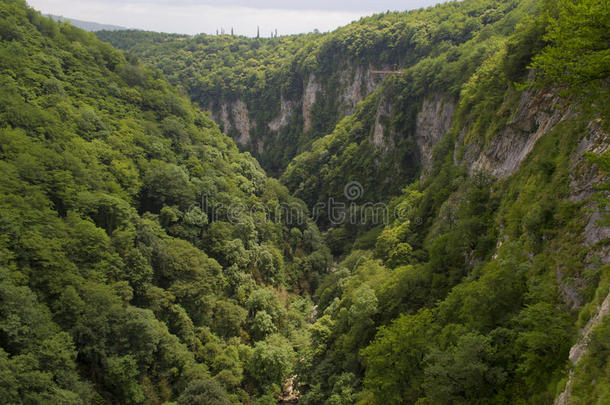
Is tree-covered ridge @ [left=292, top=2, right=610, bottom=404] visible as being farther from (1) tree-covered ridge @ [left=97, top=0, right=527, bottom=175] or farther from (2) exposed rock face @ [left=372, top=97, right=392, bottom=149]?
(2) exposed rock face @ [left=372, top=97, right=392, bottom=149]

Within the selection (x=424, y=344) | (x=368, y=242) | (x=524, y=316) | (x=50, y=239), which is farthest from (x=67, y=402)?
(x=368, y=242)

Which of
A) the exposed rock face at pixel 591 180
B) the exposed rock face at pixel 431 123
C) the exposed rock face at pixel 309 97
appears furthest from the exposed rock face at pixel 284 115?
the exposed rock face at pixel 591 180

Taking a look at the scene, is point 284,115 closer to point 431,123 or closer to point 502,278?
point 431,123

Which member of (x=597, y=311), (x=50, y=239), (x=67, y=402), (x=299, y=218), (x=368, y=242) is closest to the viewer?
(x=597, y=311)

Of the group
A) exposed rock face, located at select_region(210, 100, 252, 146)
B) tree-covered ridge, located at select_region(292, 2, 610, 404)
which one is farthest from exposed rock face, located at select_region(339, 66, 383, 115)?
tree-covered ridge, located at select_region(292, 2, 610, 404)

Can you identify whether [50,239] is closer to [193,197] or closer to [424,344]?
[193,197]

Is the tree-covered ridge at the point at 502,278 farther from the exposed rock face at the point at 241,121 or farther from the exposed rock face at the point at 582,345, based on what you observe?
the exposed rock face at the point at 241,121
